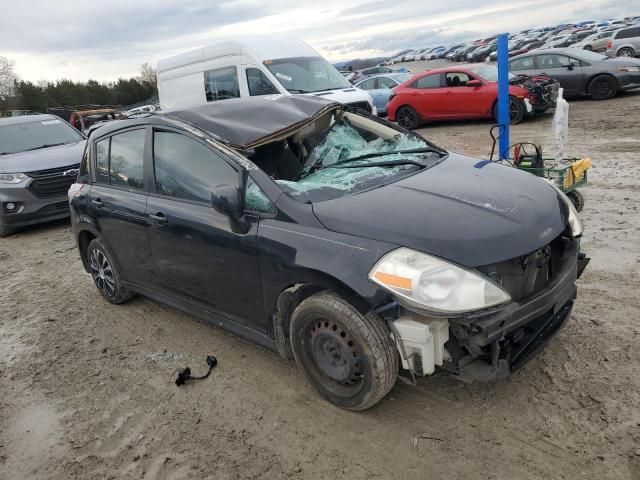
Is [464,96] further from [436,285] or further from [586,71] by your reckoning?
[436,285]

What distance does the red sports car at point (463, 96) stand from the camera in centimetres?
1253

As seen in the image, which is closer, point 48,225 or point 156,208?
point 156,208

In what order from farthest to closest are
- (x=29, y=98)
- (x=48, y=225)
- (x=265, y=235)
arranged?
(x=29, y=98) → (x=48, y=225) → (x=265, y=235)

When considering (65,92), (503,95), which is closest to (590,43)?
(503,95)

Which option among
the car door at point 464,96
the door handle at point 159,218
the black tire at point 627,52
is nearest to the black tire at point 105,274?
the door handle at point 159,218

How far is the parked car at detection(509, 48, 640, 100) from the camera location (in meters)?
14.2

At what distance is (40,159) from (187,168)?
5955 millimetres

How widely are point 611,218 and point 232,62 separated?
8.23 metres

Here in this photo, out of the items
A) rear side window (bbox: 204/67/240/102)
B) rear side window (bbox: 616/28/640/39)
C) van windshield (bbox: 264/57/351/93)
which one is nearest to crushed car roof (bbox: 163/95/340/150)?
van windshield (bbox: 264/57/351/93)

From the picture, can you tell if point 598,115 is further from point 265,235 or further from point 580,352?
point 265,235

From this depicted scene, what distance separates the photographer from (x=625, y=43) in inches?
872

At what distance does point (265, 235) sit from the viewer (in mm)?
3117

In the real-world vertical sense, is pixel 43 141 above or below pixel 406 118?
above

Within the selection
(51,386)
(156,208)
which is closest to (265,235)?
(156,208)
